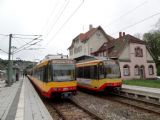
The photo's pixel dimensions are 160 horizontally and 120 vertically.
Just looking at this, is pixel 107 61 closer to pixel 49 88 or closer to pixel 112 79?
pixel 112 79

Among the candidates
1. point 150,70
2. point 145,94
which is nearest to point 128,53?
point 150,70

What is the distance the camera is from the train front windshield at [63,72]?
49.4 feet

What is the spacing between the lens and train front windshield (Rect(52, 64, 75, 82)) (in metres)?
15.1

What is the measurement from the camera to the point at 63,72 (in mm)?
15352

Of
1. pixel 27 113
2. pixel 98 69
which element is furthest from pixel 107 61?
pixel 27 113

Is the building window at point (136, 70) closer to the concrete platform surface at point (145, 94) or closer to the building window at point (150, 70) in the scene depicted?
the building window at point (150, 70)

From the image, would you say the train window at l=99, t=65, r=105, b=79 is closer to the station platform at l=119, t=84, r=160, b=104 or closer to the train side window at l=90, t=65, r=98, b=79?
the train side window at l=90, t=65, r=98, b=79

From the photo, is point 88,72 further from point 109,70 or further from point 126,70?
point 126,70

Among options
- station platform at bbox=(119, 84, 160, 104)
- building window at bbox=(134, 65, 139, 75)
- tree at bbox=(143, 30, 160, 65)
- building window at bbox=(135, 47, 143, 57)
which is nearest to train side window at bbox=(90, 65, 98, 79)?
station platform at bbox=(119, 84, 160, 104)

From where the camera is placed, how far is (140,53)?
44562mm

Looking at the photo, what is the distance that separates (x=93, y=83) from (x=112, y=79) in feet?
5.55

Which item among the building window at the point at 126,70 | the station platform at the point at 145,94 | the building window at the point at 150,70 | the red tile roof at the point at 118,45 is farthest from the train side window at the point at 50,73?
the building window at the point at 150,70

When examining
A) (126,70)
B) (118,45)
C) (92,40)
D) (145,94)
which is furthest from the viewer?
(92,40)

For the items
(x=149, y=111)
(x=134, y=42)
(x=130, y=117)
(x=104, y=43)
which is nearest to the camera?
(x=130, y=117)
